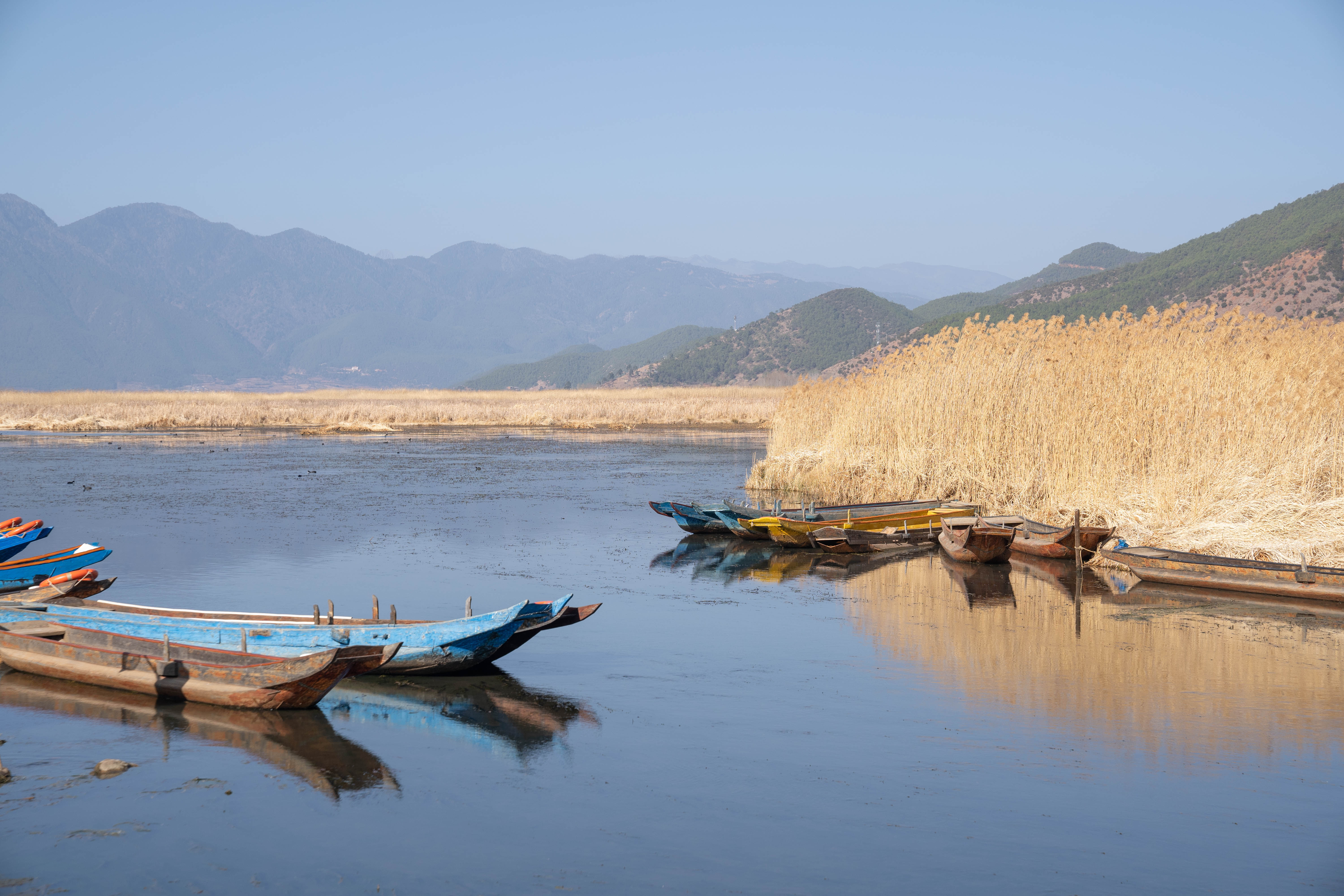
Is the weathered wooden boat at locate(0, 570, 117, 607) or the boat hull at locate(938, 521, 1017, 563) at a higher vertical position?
the weathered wooden boat at locate(0, 570, 117, 607)

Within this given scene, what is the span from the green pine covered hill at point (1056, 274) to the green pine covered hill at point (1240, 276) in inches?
1637

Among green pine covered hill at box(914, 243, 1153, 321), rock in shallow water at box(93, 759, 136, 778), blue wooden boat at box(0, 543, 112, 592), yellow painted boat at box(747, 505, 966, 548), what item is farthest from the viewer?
green pine covered hill at box(914, 243, 1153, 321)

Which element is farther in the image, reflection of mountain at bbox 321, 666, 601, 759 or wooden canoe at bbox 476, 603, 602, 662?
wooden canoe at bbox 476, 603, 602, 662

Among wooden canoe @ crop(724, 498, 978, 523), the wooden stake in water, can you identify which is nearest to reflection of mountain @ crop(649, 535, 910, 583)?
wooden canoe @ crop(724, 498, 978, 523)

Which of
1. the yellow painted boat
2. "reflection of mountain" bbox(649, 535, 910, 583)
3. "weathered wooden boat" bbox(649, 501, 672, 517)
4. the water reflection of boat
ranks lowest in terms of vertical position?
the water reflection of boat

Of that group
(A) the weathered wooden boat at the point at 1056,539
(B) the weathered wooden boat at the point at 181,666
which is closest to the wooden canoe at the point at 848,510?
(A) the weathered wooden boat at the point at 1056,539

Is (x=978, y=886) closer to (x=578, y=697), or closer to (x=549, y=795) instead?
(x=549, y=795)

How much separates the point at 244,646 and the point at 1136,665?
9.65 meters

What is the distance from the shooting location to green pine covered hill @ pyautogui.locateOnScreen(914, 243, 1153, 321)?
163 meters

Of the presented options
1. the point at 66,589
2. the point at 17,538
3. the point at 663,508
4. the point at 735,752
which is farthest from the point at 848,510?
the point at 17,538

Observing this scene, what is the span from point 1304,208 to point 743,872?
370 feet

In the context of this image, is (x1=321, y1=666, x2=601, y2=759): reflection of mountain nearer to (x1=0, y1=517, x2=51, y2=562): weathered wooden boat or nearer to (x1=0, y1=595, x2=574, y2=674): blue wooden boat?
(x1=0, y1=595, x2=574, y2=674): blue wooden boat

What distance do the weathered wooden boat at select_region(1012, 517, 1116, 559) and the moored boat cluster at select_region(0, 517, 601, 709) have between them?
32.7ft

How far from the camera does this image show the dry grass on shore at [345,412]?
60062 mm
